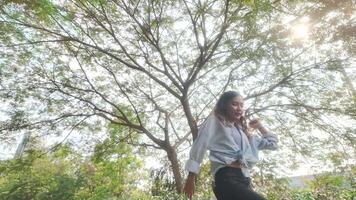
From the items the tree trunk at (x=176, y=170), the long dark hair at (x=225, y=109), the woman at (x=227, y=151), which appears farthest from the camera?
the tree trunk at (x=176, y=170)

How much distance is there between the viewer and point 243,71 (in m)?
8.51

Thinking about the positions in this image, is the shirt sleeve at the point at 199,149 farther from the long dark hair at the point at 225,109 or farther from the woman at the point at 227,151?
the long dark hair at the point at 225,109

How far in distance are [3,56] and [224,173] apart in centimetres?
705

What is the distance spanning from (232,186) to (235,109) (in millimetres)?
684

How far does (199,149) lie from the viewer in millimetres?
2199

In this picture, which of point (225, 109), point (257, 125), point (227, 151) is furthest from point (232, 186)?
point (257, 125)

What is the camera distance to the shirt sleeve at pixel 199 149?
2.18 m

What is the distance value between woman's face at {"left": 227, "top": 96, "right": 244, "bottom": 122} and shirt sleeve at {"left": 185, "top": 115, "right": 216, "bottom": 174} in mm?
245

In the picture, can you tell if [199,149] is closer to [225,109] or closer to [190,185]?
[190,185]

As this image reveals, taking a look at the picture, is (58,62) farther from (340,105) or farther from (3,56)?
(340,105)

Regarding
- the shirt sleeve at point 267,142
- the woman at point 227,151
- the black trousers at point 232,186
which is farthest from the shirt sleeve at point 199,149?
the shirt sleeve at point 267,142

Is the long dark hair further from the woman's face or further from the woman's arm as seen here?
the woman's arm

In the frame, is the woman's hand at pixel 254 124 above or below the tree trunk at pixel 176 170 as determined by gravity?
below

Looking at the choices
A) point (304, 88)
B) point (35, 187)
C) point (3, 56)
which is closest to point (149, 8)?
point (3, 56)
